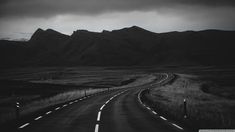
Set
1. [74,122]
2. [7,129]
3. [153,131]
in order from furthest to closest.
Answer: [74,122] → [7,129] → [153,131]

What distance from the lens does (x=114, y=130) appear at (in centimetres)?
1544

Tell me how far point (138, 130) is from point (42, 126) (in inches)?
197

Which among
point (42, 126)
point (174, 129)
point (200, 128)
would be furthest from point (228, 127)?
point (42, 126)

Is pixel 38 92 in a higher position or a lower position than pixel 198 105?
lower

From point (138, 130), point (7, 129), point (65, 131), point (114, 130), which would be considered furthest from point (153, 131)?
point (7, 129)

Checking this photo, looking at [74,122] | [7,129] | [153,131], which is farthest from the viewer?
[74,122]

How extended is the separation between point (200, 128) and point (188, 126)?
2.57 feet

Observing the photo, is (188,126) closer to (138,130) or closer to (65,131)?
(138,130)

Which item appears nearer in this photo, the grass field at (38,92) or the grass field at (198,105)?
the grass field at (198,105)

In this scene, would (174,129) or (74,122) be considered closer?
(174,129)

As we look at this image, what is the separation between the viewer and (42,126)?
17.1 meters

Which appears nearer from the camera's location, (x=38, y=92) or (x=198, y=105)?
(x=198, y=105)

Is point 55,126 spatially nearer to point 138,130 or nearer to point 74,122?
point 74,122

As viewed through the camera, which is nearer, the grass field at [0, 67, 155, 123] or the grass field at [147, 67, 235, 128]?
the grass field at [147, 67, 235, 128]
